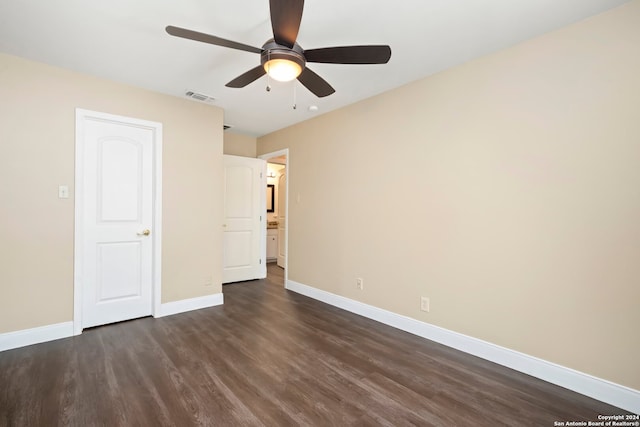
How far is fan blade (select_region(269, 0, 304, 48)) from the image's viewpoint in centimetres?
144

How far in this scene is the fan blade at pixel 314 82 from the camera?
2.06 m

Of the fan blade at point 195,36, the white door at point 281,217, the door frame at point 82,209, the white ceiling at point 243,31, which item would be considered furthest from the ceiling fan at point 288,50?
the white door at point 281,217

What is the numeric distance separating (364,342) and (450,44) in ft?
9.04

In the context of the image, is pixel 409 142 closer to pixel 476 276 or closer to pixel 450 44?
pixel 450 44

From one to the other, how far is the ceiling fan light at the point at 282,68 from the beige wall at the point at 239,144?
3.43 metres

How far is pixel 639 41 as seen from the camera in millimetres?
1853

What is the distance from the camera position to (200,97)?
11.5ft

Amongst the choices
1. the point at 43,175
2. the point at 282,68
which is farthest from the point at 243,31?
the point at 43,175

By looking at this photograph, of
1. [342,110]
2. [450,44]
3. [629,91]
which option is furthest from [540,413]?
[342,110]

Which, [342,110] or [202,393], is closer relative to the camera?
[202,393]

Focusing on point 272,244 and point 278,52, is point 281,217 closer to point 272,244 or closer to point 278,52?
point 272,244

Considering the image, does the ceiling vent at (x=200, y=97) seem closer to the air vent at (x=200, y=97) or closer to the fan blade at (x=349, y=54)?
the air vent at (x=200, y=97)

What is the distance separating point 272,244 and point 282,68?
5366 millimetres

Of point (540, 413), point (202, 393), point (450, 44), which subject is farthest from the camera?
point (450, 44)
